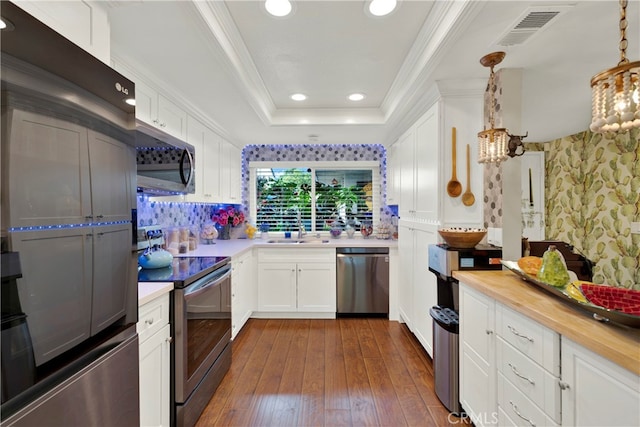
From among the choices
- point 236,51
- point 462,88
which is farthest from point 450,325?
point 236,51

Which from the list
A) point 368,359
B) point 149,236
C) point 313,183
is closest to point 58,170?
point 149,236

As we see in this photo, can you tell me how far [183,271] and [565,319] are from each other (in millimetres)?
1997

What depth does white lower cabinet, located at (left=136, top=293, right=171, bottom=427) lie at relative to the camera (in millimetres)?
1369

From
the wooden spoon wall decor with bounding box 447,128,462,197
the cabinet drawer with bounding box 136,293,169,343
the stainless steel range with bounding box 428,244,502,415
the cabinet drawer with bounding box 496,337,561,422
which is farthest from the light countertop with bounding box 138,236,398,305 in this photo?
the cabinet drawer with bounding box 496,337,561,422

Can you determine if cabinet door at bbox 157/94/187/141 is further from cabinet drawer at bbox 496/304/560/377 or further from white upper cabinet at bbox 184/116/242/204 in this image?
cabinet drawer at bbox 496/304/560/377

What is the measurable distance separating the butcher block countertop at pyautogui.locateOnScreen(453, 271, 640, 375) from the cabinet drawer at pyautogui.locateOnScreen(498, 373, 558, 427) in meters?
0.37

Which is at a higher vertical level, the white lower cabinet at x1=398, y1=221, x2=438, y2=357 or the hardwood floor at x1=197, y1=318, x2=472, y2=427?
the white lower cabinet at x1=398, y1=221, x2=438, y2=357

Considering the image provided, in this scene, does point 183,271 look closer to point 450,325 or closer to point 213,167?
point 213,167

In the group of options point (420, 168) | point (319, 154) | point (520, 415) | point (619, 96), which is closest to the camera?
point (619, 96)

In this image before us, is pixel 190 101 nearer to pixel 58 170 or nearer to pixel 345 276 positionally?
pixel 58 170

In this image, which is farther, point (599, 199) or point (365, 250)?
point (599, 199)

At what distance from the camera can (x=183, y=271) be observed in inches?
73.8

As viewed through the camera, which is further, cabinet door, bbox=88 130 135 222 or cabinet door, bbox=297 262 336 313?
cabinet door, bbox=297 262 336 313

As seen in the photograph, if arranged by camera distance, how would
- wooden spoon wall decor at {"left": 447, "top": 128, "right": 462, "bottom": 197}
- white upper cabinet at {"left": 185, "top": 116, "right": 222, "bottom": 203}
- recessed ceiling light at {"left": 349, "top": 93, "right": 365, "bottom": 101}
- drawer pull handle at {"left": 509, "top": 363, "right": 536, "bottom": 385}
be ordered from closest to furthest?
drawer pull handle at {"left": 509, "top": 363, "right": 536, "bottom": 385} → wooden spoon wall decor at {"left": 447, "top": 128, "right": 462, "bottom": 197} → white upper cabinet at {"left": 185, "top": 116, "right": 222, "bottom": 203} → recessed ceiling light at {"left": 349, "top": 93, "right": 365, "bottom": 101}
